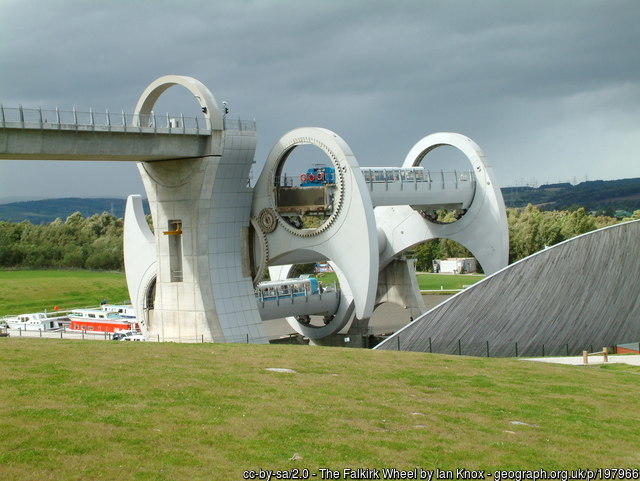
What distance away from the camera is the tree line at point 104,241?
316ft

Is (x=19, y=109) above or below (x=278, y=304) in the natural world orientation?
above

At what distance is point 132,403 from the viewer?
1650cm

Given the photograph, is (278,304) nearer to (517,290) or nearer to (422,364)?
(517,290)

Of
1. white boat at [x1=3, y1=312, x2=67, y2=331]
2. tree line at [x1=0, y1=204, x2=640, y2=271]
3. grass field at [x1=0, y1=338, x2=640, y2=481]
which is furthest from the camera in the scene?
tree line at [x1=0, y1=204, x2=640, y2=271]

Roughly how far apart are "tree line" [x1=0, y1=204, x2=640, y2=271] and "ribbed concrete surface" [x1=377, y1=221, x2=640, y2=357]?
58.0 meters

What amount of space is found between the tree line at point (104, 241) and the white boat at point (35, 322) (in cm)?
3972

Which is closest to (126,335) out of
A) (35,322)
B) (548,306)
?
(35,322)

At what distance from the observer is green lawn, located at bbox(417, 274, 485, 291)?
3597 inches

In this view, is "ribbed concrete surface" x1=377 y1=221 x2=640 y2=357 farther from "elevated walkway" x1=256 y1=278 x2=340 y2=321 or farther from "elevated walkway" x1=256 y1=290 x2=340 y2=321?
"elevated walkway" x1=256 y1=290 x2=340 y2=321

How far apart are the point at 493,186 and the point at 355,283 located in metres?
15.3

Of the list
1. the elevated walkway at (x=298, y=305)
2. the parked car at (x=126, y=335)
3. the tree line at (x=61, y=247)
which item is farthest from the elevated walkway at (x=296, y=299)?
the tree line at (x=61, y=247)

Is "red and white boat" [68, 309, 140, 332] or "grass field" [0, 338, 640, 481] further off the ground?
"grass field" [0, 338, 640, 481]

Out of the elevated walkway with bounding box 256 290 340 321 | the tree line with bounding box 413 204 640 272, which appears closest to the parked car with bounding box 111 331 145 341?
the elevated walkway with bounding box 256 290 340 321

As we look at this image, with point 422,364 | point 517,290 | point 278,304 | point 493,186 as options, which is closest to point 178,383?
point 422,364
